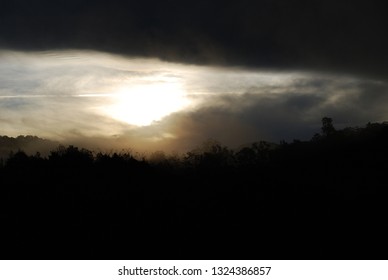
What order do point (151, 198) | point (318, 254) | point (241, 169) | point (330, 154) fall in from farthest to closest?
point (330, 154) → point (241, 169) → point (151, 198) → point (318, 254)

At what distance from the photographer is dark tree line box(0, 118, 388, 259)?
35250mm

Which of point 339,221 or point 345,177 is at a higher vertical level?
point 345,177

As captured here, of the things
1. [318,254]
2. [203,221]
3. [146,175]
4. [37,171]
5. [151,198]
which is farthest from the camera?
[146,175]

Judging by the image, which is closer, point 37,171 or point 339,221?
point 339,221

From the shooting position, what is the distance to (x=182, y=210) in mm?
42594

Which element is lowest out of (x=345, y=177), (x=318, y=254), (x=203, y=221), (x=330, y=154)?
(x=318, y=254)

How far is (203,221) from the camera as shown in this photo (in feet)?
130

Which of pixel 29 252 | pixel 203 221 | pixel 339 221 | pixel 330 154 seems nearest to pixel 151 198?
pixel 203 221

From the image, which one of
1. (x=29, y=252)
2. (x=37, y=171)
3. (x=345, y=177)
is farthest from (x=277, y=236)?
(x=37, y=171)

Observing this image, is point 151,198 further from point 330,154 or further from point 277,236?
point 330,154

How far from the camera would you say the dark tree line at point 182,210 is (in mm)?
35250

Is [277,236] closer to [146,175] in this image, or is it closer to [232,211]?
[232,211]
